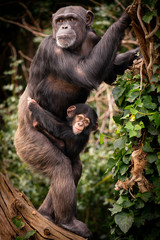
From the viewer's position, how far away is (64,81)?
458cm

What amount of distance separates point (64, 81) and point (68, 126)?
62cm

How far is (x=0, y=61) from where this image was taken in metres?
10.9

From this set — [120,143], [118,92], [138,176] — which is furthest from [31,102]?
[138,176]

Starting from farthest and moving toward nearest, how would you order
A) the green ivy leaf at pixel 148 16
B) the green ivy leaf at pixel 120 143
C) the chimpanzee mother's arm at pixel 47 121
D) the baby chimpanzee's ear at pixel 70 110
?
1. the baby chimpanzee's ear at pixel 70 110
2. the chimpanzee mother's arm at pixel 47 121
3. the green ivy leaf at pixel 120 143
4. the green ivy leaf at pixel 148 16

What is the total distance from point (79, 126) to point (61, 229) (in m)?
1.34

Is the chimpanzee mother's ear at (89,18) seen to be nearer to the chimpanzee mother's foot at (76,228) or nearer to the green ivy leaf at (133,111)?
the green ivy leaf at (133,111)

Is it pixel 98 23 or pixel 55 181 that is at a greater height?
pixel 98 23

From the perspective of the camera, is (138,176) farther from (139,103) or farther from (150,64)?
(150,64)

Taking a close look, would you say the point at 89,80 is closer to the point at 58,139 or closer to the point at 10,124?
the point at 58,139

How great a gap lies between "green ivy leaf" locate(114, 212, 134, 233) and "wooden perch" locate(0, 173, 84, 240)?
1.05 m

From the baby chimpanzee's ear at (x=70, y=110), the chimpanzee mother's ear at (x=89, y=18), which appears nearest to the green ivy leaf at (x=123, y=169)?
the baby chimpanzee's ear at (x=70, y=110)

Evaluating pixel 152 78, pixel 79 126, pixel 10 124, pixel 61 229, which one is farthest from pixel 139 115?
pixel 10 124

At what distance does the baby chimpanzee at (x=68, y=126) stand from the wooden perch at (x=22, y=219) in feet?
2.81

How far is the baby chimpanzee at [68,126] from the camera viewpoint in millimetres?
4426
